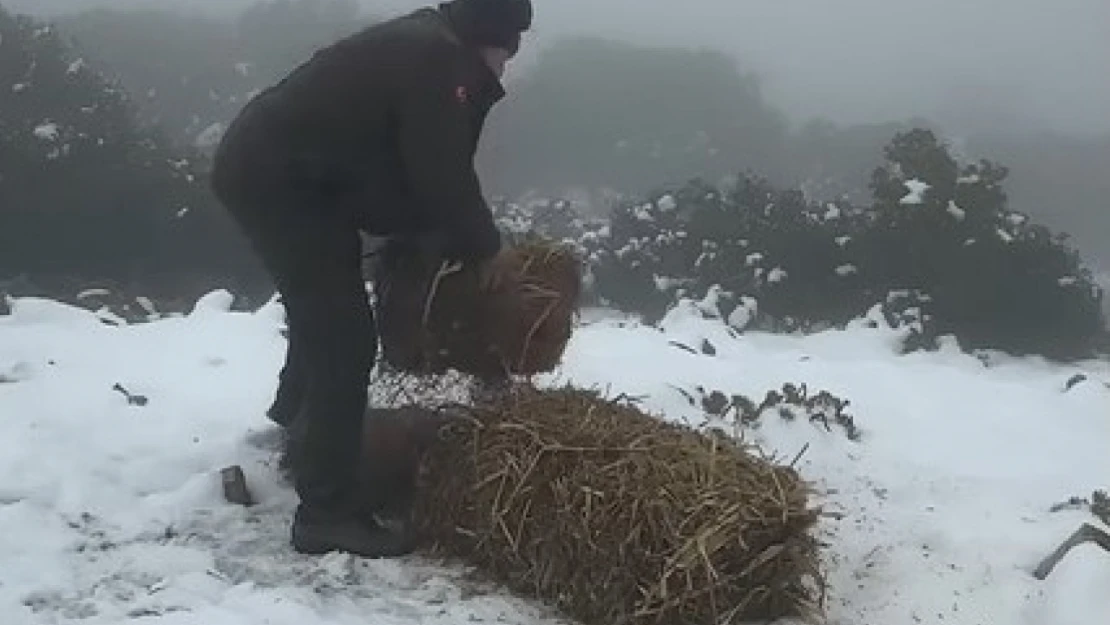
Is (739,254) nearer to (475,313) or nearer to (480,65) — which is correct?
(475,313)

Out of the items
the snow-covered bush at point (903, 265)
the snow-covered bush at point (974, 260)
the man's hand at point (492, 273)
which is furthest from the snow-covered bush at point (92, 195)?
the man's hand at point (492, 273)

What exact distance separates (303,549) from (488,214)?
1032 millimetres

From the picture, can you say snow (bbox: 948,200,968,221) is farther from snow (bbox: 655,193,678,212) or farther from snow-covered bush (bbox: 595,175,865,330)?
snow (bbox: 655,193,678,212)

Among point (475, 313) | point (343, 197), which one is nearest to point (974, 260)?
point (475, 313)

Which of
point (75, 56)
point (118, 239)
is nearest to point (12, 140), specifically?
point (118, 239)

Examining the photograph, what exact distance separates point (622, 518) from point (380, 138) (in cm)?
120

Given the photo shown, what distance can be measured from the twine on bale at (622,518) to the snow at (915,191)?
6.31 meters

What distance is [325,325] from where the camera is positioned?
12.5 ft

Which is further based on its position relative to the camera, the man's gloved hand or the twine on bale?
the man's gloved hand

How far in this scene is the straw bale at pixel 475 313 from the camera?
3994 millimetres

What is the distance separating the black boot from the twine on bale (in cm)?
12

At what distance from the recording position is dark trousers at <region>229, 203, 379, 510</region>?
3797 mm

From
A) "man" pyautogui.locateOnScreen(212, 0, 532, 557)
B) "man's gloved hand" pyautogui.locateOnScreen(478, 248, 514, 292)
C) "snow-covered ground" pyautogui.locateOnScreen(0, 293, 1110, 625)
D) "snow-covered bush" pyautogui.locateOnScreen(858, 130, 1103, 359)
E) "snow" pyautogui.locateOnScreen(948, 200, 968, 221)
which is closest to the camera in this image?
"snow-covered ground" pyautogui.locateOnScreen(0, 293, 1110, 625)

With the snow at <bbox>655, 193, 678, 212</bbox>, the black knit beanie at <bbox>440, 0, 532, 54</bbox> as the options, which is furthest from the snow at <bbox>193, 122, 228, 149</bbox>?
the black knit beanie at <bbox>440, 0, 532, 54</bbox>
